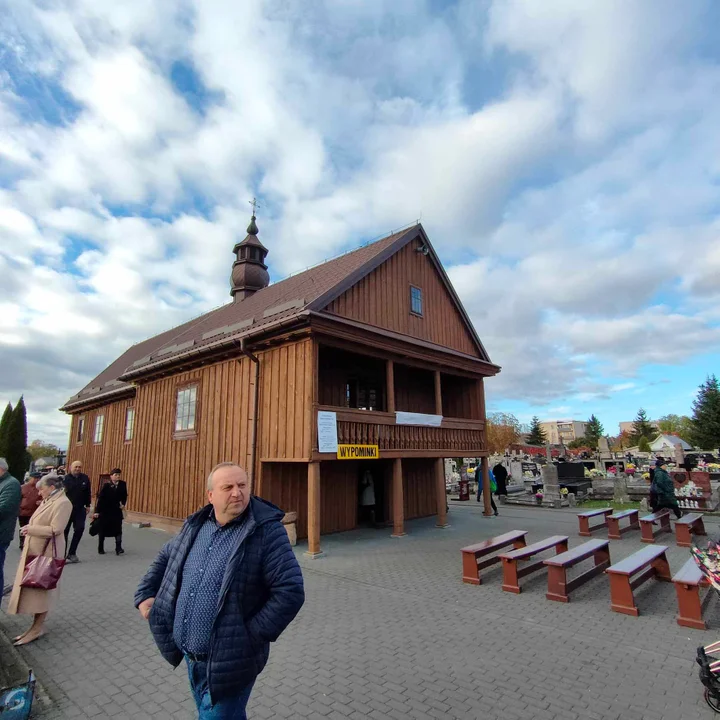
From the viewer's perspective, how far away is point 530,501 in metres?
19.8

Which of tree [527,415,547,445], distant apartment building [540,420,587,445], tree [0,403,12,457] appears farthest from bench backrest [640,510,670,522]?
distant apartment building [540,420,587,445]

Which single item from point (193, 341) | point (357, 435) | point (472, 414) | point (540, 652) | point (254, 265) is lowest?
point (540, 652)

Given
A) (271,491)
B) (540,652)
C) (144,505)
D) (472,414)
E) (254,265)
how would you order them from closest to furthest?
(540,652)
(271,491)
(144,505)
(472,414)
(254,265)

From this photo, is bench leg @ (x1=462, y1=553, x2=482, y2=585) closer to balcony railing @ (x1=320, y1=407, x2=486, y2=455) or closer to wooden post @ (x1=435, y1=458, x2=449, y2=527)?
balcony railing @ (x1=320, y1=407, x2=486, y2=455)

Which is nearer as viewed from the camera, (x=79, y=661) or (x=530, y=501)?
(x=79, y=661)

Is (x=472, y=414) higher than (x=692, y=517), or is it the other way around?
(x=472, y=414)

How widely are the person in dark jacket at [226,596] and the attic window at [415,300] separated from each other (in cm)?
1179

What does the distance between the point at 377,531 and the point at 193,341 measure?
26.1 ft

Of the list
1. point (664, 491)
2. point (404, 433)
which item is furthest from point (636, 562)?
point (664, 491)

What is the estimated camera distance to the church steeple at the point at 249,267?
819 inches

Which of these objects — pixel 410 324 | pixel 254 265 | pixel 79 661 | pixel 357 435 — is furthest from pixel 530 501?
pixel 79 661

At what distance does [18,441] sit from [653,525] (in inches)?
1417

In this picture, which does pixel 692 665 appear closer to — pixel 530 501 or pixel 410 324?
pixel 410 324

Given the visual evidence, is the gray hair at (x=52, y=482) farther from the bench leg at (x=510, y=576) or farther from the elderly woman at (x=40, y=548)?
the bench leg at (x=510, y=576)
